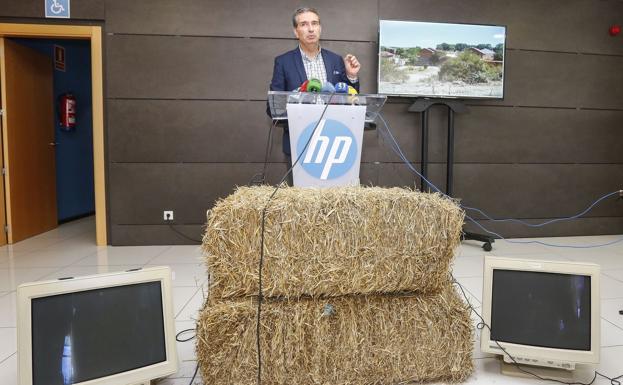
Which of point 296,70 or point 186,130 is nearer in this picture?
point 296,70

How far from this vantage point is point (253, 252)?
4.05 ft

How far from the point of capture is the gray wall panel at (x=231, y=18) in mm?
3592

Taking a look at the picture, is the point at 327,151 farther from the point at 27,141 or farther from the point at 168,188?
the point at 27,141

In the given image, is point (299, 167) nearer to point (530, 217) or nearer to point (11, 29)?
point (530, 217)

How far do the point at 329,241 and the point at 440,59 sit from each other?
3.06 m

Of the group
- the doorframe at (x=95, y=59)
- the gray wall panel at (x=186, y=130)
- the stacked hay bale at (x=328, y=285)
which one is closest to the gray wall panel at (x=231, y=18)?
the doorframe at (x=95, y=59)

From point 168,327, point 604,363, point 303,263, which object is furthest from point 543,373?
point 168,327

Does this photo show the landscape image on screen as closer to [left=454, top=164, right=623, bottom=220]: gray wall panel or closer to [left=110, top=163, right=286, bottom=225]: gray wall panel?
[left=454, top=164, right=623, bottom=220]: gray wall panel

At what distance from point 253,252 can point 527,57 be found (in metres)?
3.96

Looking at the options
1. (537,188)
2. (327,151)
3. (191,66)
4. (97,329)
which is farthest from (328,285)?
(537,188)

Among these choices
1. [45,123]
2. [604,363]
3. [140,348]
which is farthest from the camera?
[45,123]

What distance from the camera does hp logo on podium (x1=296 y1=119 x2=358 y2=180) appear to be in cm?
159

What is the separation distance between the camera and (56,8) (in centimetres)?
358

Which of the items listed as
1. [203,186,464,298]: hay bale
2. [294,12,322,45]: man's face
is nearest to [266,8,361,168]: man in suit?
[294,12,322,45]: man's face
